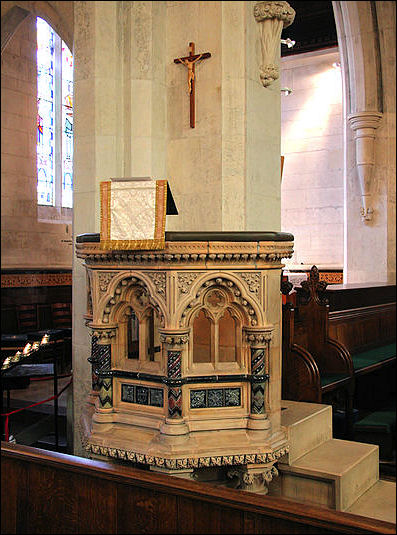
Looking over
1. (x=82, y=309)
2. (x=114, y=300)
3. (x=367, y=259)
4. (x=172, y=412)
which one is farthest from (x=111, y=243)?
(x=367, y=259)

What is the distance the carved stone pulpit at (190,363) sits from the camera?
252 cm

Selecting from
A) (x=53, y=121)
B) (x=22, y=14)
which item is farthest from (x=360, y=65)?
(x=22, y=14)

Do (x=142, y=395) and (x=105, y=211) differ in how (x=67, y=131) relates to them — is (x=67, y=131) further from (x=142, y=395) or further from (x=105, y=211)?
(x=142, y=395)

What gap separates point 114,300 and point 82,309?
110 cm

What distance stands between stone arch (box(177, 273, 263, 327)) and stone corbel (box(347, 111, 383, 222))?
16.3ft

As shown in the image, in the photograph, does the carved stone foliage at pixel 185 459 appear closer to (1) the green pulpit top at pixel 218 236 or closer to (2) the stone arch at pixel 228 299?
(2) the stone arch at pixel 228 299

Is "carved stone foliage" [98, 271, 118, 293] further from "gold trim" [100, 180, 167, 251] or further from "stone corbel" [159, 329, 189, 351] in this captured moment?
"stone corbel" [159, 329, 189, 351]

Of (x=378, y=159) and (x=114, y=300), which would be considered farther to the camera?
(x=378, y=159)

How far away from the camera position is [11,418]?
462 cm

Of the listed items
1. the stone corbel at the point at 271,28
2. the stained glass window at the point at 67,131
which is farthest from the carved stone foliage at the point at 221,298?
the stained glass window at the point at 67,131

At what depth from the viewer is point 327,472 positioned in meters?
2.81

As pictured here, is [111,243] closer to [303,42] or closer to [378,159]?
[378,159]

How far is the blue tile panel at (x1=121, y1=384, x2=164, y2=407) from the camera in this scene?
2621mm

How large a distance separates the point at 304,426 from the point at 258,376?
667mm
